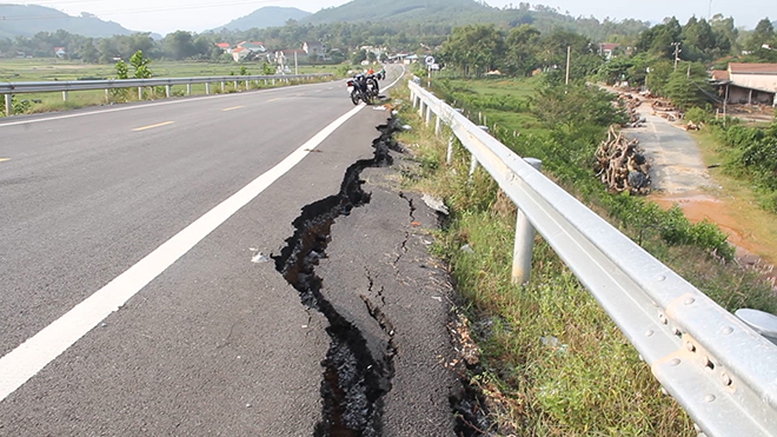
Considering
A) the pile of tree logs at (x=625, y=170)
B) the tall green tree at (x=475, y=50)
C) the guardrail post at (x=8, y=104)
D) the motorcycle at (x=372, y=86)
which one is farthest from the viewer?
the tall green tree at (x=475, y=50)

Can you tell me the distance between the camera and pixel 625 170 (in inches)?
1300

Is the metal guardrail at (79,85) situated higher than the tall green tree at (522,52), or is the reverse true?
the tall green tree at (522,52)

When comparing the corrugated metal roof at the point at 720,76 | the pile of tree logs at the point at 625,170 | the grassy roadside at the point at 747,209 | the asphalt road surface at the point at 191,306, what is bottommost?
the grassy roadside at the point at 747,209

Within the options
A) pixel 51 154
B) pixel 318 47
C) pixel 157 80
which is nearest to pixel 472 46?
pixel 318 47

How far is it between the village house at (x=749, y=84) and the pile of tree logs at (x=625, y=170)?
131ft

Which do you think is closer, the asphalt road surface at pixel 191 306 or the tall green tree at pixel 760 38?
the asphalt road surface at pixel 191 306

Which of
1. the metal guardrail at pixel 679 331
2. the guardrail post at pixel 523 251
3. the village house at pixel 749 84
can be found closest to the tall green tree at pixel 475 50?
the village house at pixel 749 84

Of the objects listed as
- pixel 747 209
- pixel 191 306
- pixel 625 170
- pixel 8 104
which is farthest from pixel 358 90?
pixel 747 209

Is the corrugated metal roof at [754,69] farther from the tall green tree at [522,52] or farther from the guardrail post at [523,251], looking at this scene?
the guardrail post at [523,251]

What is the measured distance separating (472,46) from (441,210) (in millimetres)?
129168

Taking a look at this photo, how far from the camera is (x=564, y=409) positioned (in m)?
2.41

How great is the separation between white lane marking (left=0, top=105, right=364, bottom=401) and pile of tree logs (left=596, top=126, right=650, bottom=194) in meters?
29.9

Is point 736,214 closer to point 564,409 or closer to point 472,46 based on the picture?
point 564,409

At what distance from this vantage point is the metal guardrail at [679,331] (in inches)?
55.7
